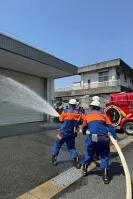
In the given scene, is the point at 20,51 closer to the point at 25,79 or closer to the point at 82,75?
the point at 25,79

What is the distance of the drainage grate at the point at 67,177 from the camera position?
418 cm

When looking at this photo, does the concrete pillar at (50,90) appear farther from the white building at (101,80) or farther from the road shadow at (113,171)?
the road shadow at (113,171)

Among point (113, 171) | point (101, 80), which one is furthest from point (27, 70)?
point (101, 80)

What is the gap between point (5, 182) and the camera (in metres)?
4.00

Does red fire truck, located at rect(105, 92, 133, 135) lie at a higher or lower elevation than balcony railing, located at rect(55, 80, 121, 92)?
lower

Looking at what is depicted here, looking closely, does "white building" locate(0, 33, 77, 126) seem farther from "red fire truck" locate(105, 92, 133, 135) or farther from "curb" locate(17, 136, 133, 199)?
"curb" locate(17, 136, 133, 199)

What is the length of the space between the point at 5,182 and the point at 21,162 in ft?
4.08

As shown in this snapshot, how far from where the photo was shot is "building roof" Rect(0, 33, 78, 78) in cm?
913

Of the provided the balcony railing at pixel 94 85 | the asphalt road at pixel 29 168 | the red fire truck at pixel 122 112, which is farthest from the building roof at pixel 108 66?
the asphalt road at pixel 29 168

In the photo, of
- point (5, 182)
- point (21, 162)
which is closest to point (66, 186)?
point (5, 182)

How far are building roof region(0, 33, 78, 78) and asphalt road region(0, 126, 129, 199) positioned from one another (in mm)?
4223

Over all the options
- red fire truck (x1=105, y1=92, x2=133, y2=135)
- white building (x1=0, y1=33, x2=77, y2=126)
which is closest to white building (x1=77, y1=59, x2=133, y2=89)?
white building (x1=0, y1=33, x2=77, y2=126)

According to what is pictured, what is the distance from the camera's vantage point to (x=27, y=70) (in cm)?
1295

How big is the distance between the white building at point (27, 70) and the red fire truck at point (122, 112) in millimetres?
3818
